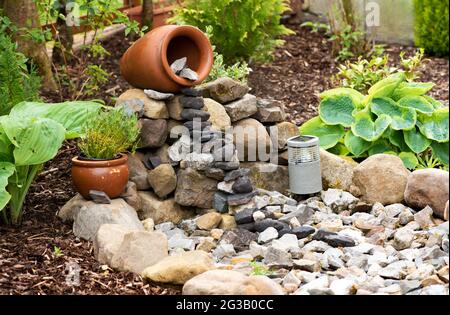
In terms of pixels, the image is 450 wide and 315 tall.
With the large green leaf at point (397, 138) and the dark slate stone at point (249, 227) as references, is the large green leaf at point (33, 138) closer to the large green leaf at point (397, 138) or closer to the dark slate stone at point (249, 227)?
the dark slate stone at point (249, 227)

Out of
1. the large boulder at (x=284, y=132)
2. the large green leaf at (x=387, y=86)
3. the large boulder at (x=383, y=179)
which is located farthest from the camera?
the large green leaf at (x=387, y=86)

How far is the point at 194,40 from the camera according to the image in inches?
247

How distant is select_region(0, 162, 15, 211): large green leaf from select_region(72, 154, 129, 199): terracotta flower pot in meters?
0.52

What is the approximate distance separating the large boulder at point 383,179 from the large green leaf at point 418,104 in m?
0.61

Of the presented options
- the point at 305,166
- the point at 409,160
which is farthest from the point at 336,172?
the point at 409,160

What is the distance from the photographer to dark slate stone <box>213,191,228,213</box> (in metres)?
5.93

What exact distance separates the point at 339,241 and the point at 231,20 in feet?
12.5

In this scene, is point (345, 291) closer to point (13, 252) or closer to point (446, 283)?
point (446, 283)

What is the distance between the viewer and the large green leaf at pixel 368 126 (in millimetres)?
6582

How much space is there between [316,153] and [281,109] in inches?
22.8

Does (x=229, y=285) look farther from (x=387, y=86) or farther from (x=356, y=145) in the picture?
(x=387, y=86)

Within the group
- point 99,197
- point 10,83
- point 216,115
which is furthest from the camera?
point 216,115

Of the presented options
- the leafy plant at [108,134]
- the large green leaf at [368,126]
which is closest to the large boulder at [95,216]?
the leafy plant at [108,134]
